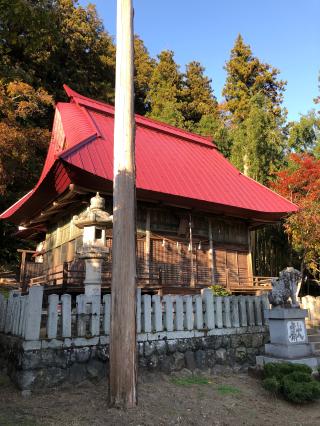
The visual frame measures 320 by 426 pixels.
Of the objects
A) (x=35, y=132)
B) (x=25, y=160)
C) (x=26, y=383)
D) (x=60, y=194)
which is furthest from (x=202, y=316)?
(x=35, y=132)

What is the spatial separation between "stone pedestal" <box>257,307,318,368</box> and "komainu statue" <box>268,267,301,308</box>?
14cm

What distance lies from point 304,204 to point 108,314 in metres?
12.0

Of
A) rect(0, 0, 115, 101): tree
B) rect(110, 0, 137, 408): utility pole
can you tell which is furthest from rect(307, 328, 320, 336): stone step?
rect(0, 0, 115, 101): tree

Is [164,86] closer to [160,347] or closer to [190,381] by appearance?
[160,347]

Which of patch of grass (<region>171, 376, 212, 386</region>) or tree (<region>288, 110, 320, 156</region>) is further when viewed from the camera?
tree (<region>288, 110, 320, 156</region>)

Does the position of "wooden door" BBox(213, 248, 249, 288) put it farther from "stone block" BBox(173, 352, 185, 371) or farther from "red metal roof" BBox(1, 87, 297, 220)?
"stone block" BBox(173, 352, 185, 371)

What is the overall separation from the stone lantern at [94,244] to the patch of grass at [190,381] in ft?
6.96

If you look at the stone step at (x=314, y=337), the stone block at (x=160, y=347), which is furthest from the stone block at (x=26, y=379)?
the stone step at (x=314, y=337)

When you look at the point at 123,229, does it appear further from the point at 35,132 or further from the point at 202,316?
the point at 35,132

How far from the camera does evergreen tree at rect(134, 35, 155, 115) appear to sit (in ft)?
102

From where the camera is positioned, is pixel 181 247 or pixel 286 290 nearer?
pixel 286 290

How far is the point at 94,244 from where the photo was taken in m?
7.58

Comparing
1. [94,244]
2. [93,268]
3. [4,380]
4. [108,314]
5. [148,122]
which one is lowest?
[4,380]

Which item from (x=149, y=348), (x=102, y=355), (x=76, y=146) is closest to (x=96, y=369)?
(x=102, y=355)
